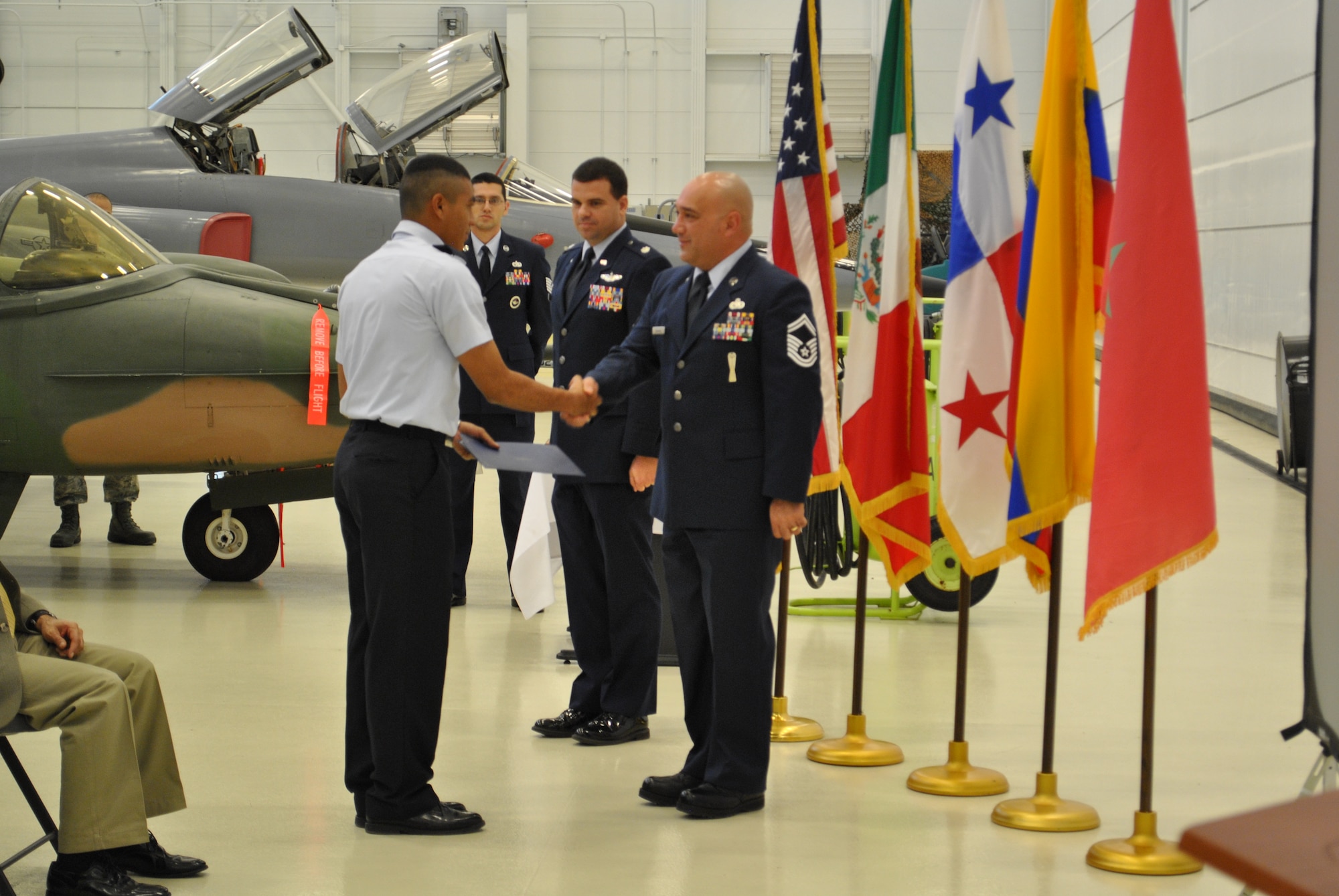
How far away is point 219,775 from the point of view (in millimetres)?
3762

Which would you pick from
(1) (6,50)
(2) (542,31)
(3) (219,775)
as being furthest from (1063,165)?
(1) (6,50)

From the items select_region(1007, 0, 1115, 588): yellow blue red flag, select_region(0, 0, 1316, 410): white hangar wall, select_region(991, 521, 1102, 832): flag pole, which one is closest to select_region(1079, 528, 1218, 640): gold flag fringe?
select_region(991, 521, 1102, 832): flag pole

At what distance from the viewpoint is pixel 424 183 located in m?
3.34

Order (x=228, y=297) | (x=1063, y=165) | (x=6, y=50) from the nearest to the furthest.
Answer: (x=1063, y=165), (x=228, y=297), (x=6, y=50)

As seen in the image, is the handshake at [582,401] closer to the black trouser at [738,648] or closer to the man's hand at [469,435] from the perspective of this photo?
the man's hand at [469,435]

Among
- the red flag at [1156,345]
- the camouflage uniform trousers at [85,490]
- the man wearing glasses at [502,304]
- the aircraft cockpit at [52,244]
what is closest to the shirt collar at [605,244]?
the man wearing glasses at [502,304]

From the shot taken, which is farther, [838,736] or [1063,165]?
[838,736]

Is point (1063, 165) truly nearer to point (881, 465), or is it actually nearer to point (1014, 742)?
point (881, 465)

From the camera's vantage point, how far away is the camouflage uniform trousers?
24.2 ft

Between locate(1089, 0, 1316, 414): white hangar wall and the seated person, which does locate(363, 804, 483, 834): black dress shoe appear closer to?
Result: the seated person

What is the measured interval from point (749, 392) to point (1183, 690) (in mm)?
2371

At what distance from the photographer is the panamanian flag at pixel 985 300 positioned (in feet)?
12.0

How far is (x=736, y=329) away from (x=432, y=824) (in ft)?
4.95

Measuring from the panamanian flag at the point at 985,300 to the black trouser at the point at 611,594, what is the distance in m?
1.01
